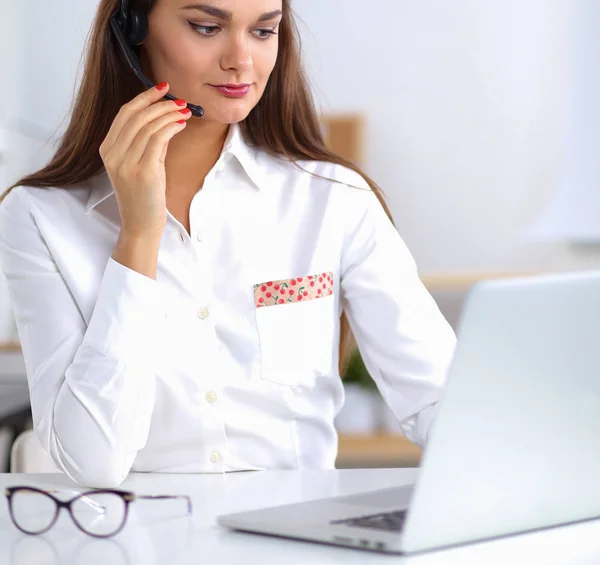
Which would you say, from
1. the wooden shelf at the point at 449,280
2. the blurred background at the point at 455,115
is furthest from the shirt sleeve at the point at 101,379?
the blurred background at the point at 455,115

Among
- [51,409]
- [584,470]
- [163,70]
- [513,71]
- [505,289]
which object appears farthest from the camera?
[513,71]

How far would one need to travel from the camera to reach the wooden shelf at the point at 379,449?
301 centimetres

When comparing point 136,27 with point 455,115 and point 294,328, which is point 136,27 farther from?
point 455,115

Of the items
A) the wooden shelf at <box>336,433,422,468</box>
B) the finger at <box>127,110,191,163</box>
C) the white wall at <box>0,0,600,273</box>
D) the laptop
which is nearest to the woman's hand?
the finger at <box>127,110,191,163</box>

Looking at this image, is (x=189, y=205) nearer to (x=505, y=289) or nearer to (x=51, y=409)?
(x=51, y=409)

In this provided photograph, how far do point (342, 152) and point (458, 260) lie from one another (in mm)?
519

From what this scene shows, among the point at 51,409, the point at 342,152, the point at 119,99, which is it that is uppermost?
the point at 119,99

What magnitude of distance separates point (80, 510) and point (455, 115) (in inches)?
98.2

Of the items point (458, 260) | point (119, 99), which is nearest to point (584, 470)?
point (119, 99)

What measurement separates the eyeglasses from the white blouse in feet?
0.77

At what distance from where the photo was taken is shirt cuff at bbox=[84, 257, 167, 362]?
4.05 ft

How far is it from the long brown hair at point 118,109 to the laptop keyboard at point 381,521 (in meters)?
0.74

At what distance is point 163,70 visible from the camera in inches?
57.1

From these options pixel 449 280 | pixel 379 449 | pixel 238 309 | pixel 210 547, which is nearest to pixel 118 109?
pixel 238 309
